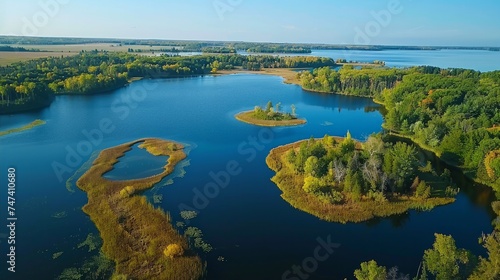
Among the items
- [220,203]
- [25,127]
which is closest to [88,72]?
[25,127]

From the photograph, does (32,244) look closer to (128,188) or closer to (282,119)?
(128,188)

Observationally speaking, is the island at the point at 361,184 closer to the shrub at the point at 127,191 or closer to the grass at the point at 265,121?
the shrub at the point at 127,191

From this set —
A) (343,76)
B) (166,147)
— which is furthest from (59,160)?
(343,76)

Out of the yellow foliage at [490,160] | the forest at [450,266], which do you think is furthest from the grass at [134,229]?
the yellow foliage at [490,160]

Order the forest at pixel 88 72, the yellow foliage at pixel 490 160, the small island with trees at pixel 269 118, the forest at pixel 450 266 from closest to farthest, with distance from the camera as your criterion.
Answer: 1. the forest at pixel 450 266
2. the yellow foliage at pixel 490 160
3. the small island with trees at pixel 269 118
4. the forest at pixel 88 72

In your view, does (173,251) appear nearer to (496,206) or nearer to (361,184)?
(361,184)
